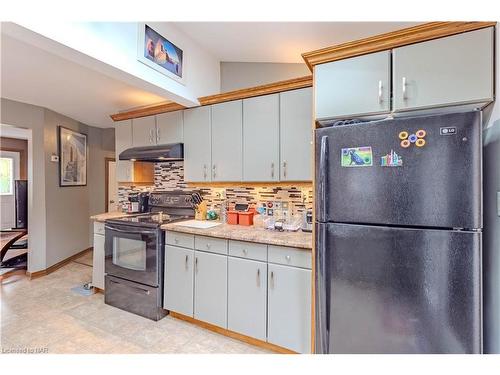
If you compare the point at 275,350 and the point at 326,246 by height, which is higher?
the point at 326,246

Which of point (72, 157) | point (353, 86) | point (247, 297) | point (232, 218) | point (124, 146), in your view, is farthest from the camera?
point (72, 157)

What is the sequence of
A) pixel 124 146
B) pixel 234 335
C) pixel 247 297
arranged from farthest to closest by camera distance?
pixel 124 146 < pixel 234 335 < pixel 247 297

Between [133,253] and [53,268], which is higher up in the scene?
[133,253]

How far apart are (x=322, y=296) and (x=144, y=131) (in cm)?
279

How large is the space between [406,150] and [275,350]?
1745 millimetres

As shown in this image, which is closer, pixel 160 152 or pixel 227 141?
pixel 227 141

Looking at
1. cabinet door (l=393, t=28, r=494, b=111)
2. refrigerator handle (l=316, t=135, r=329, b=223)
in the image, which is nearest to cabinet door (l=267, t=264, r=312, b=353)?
refrigerator handle (l=316, t=135, r=329, b=223)

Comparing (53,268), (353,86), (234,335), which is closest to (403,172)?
(353,86)

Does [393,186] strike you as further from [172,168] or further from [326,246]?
[172,168]

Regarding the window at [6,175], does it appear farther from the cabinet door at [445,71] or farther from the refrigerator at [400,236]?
the cabinet door at [445,71]

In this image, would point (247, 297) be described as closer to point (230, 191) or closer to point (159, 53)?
point (230, 191)

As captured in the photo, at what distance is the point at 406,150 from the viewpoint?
133cm

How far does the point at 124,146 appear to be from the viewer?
11.2ft

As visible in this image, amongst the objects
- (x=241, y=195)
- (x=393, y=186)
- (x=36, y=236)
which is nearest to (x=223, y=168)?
(x=241, y=195)
